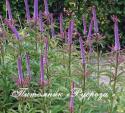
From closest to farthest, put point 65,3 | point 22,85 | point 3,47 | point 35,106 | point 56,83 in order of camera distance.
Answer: point 22,85 → point 35,106 → point 56,83 → point 3,47 → point 65,3

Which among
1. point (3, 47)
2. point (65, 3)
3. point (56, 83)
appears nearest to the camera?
point (56, 83)

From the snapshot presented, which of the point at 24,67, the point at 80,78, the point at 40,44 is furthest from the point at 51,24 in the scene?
the point at 80,78

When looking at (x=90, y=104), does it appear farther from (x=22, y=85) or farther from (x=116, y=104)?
(x=22, y=85)

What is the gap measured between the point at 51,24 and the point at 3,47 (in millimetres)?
567

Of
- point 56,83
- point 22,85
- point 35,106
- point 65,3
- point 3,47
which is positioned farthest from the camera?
point 65,3

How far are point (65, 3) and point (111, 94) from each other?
5409 mm

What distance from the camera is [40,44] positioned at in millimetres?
4301

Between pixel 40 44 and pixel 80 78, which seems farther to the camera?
pixel 40 44

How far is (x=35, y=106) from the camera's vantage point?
371cm

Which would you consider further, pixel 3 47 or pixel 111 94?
pixel 3 47

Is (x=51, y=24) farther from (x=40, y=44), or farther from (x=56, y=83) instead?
(x=56, y=83)

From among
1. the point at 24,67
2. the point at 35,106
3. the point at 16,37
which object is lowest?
the point at 35,106

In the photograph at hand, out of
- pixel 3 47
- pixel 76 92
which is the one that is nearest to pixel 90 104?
pixel 76 92

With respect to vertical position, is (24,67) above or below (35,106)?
above
